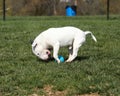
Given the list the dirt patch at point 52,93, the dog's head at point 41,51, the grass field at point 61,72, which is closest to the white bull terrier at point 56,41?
the dog's head at point 41,51

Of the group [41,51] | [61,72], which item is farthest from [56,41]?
[61,72]

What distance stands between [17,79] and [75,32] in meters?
1.91

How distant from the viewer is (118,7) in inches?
1657

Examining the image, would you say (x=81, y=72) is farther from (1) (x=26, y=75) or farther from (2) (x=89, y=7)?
(2) (x=89, y=7)

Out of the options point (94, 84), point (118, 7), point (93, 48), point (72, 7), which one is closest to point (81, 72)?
point (94, 84)

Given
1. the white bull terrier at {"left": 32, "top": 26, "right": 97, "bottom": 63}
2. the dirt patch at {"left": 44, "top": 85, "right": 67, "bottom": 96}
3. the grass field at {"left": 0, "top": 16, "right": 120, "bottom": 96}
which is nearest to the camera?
the dirt patch at {"left": 44, "top": 85, "right": 67, "bottom": 96}

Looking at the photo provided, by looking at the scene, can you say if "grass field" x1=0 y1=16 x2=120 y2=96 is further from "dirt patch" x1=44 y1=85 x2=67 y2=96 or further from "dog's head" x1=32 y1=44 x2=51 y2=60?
"dog's head" x1=32 y1=44 x2=51 y2=60

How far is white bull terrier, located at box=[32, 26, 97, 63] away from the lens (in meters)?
8.42

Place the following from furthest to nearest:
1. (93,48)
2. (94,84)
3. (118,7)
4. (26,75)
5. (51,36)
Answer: (118,7) → (93,48) → (51,36) → (26,75) → (94,84)

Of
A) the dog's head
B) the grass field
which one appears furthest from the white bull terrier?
the grass field

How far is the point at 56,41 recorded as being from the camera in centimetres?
841

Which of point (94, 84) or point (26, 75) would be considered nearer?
point (94, 84)

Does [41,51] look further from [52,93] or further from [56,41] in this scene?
[52,93]

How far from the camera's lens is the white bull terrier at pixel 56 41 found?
8422 mm
